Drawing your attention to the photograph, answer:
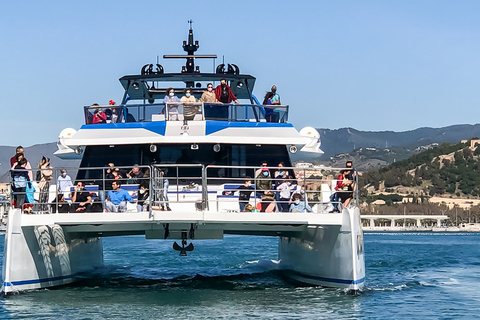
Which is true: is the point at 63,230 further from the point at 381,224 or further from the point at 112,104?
the point at 381,224

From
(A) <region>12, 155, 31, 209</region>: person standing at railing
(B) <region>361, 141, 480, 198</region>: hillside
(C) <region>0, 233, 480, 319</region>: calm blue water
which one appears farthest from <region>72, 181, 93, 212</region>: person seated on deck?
(B) <region>361, 141, 480, 198</region>: hillside

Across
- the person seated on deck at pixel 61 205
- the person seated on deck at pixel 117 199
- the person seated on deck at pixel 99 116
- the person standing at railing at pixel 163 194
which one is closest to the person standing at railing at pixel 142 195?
the person seated on deck at pixel 117 199

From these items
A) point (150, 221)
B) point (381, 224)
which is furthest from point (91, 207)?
point (381, 224)

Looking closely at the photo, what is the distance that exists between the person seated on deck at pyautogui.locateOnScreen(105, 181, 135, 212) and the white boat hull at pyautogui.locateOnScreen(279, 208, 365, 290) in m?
3.69

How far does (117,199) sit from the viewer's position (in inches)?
638

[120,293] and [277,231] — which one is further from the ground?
[277,231]

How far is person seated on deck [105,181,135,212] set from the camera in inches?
635

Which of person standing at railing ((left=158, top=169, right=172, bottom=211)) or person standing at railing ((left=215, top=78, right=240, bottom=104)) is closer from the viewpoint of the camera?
person standing at railing ((left=158, top=169, right=172, bottom=211))

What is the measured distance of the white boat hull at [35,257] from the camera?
1579 centimetres

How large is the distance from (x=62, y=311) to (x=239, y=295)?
3712mm

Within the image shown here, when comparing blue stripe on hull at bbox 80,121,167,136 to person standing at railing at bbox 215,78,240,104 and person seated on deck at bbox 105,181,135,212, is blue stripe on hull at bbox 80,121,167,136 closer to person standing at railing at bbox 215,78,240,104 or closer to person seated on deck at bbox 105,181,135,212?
person standing at railing at bbox 215,78,240,104

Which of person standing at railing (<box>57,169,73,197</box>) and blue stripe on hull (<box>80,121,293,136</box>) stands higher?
blue stripe on hull (<box>80,121,293,136</box>)

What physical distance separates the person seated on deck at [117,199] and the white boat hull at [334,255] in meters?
3.69

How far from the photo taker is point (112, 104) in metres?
20.0
